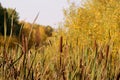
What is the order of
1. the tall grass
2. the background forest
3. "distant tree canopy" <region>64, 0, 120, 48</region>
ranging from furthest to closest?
1. "distant tree canopy" <region>64, 0, 120, 48</region>
2. the tall grass
3. the background forest

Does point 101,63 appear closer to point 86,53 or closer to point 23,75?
point 86,53

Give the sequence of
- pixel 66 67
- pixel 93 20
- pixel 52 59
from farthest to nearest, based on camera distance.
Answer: pixel 93 20
pixel 52 59
pixel 66 67

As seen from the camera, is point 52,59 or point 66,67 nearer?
point 66,67

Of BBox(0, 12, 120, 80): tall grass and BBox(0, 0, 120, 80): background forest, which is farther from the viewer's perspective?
BBox(0, 12, 120, 80): tall grass

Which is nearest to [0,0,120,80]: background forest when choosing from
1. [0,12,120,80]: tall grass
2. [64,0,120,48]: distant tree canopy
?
[0,12,120,80]: tall grass

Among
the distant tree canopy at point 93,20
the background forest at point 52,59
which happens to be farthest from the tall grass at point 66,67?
the distant tree canopy at point 93,20

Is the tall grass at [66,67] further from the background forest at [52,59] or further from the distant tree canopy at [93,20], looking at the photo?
the distant tree canopy at [93,20]

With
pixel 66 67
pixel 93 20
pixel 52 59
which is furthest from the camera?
pixel 93 20

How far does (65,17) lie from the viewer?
71.3ft

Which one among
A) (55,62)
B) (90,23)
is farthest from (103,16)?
(55,62)

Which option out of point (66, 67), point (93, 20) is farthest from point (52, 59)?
point (93, 20)

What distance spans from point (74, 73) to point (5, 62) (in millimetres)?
548

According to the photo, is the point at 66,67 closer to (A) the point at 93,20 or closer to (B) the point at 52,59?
(B) the point at 52,59

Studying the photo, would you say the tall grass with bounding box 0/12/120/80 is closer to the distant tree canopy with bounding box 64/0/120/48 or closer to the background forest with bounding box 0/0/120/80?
the background forest with bounding box 0/0/120/80
